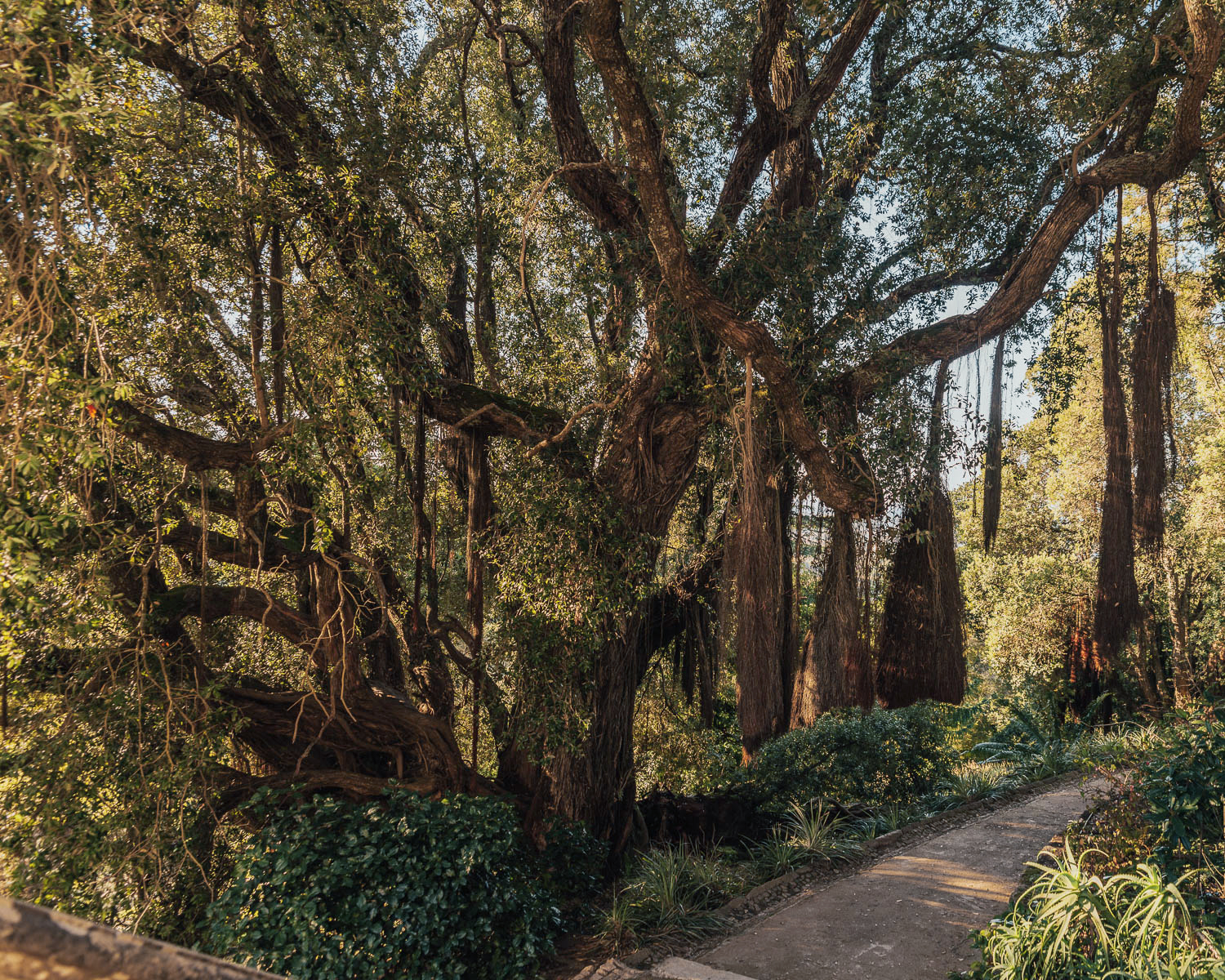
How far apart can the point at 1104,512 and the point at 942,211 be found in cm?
535

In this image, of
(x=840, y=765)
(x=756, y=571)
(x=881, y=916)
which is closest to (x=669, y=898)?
(x=881, y=916)

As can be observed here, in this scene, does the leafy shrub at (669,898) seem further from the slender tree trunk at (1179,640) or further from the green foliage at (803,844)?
the slender tree trunk at (1179,640)

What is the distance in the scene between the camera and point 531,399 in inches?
313

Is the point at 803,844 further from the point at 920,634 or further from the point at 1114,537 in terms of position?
the point at 1114,537

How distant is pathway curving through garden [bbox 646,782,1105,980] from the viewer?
4.76 m

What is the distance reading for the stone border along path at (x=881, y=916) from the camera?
479 centimetres

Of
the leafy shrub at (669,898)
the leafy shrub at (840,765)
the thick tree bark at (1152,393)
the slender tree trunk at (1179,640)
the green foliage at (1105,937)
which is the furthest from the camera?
the slender tree trunk at (1179,640)

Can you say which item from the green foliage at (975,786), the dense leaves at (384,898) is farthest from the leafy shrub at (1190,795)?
the green foliage at (975,786)

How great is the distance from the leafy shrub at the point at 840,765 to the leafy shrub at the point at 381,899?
333cm

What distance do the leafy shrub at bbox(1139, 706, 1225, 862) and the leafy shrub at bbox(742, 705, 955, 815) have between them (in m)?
4.15

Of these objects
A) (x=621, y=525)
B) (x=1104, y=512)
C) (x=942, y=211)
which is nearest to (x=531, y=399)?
(x=621, y=525)

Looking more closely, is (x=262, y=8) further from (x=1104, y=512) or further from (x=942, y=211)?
(x=1104, y=512)

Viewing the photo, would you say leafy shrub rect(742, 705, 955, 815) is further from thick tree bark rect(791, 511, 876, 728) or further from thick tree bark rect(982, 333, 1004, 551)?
thick tree bark rect(982, 333, 1004, 551)

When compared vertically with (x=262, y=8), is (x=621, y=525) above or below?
below
